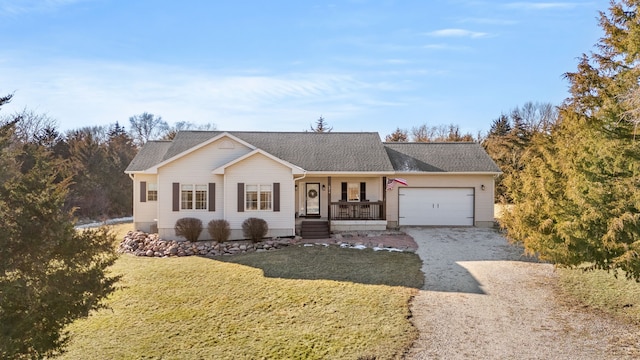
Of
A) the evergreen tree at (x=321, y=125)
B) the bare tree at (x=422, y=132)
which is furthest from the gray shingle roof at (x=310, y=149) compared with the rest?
the bare tree at (x=422, y=132)

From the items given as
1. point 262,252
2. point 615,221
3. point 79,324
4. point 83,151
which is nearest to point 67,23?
point 79,324

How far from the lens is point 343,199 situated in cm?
2050

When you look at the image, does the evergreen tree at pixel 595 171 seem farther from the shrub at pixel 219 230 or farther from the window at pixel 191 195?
the window at pixel 191 195

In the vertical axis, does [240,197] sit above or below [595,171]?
below

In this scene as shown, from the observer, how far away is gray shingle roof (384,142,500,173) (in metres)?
20.5

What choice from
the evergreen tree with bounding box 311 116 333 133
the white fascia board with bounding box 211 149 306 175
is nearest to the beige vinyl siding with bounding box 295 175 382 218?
the white fascia board with bounding box 211 149 306 175

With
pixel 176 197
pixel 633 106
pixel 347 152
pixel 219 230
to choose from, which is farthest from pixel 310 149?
pixel 633 106

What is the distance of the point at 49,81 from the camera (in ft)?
48.4

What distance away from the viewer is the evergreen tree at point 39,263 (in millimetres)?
5523

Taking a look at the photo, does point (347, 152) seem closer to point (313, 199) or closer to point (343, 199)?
point (343, 199)

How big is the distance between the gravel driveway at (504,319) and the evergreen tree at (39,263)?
5991mm

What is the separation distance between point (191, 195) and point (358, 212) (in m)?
8.52

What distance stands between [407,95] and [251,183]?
950 centimetres

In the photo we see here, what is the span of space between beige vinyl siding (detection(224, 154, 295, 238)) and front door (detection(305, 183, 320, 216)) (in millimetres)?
3055
